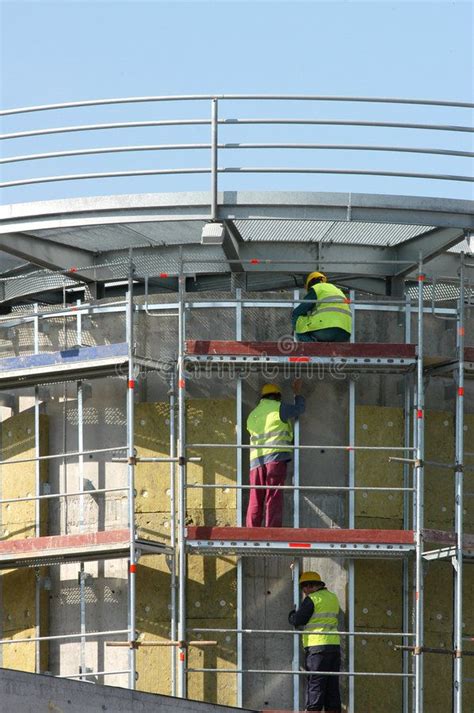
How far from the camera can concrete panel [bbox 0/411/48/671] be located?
2052 centimetres

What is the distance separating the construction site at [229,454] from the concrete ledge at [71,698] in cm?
245

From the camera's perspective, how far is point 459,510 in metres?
19.6

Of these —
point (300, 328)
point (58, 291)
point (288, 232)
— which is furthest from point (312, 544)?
point (58, 291)

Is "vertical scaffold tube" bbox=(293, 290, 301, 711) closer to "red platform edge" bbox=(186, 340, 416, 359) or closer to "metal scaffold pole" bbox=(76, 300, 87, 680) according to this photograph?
"red platform edge" bbox=(186, 340, 416, 359)

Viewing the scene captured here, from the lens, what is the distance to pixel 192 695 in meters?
19.9

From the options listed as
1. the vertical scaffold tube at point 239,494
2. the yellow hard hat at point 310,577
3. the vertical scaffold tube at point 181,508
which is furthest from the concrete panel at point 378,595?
the vertical scaffold tube at point 181,508

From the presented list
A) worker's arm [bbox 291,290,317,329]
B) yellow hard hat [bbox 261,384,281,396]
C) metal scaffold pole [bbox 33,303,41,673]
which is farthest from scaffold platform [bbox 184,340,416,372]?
metal scaffold pole [bbox 33,303,41,673]

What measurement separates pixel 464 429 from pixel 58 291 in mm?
6487

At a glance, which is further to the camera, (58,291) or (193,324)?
(58,291)

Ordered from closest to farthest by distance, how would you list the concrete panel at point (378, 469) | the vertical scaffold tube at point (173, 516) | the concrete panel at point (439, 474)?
1. the vertical scaffold tube at point (173, 516)
2. the concrete panel at point (378, 469)
3. the concrete panel at point (439, 474)

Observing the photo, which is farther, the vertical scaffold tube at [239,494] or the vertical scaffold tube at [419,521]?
the vertical scaffold tube at [239,494]

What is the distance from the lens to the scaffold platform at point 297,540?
1934 cm

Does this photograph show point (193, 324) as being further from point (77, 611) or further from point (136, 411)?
point (77, 611)

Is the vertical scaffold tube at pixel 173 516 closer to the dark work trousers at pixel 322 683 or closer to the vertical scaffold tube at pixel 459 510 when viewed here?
the dark work trousers at pixel 322 683
